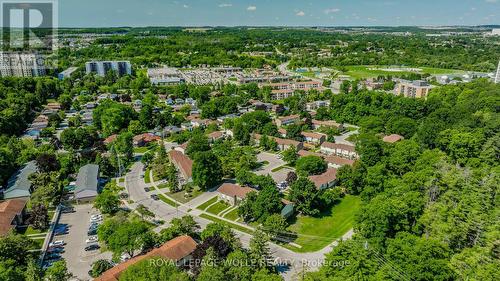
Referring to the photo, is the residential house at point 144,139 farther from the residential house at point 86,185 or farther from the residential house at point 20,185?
the residential house at point 20,185

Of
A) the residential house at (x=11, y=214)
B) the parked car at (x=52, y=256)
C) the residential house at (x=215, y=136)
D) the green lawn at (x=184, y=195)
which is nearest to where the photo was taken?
the parked car at (x=52, y=256)

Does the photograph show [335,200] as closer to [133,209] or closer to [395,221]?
[395,221]

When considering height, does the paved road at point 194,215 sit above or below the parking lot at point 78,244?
above

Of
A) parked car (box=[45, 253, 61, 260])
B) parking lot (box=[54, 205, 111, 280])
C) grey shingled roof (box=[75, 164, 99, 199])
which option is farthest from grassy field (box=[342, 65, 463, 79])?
parked car (box=[45, 253, 61, 260])

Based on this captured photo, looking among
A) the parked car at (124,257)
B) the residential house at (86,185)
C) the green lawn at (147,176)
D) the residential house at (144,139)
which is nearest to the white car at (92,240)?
the parked car at (124,257)

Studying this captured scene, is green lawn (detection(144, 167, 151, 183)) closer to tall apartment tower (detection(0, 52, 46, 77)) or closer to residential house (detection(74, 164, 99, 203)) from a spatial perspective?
residential house (detection(74, 164, 99, 203))

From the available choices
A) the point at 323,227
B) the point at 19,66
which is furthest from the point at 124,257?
the point at 19,66
